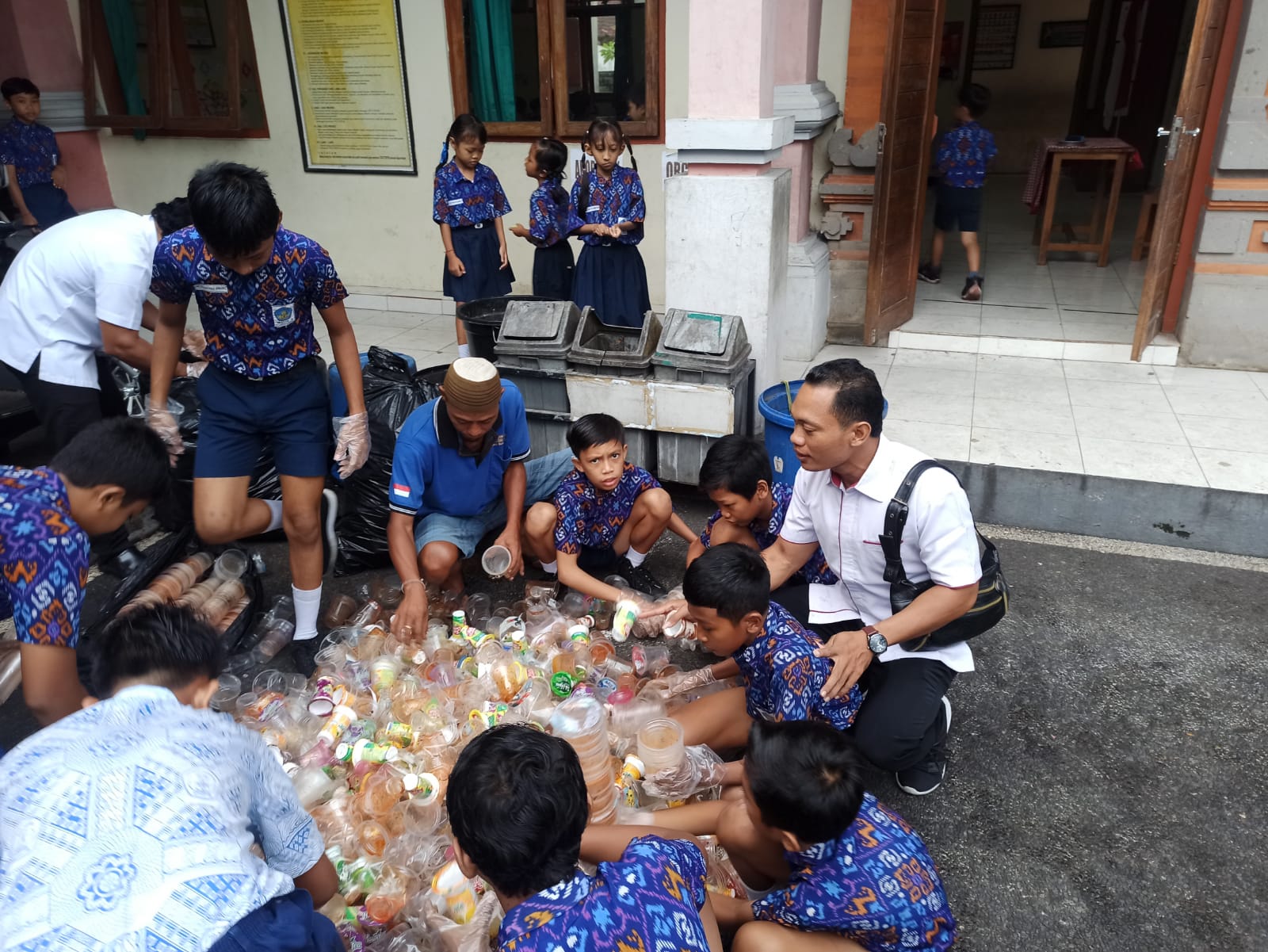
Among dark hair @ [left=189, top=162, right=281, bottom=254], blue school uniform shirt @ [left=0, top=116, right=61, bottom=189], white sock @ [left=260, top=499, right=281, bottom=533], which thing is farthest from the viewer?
blue school uniform shirt @ [left=0, top=116, right=61, bottom=189]

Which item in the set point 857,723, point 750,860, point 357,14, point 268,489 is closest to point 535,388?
point 268,489

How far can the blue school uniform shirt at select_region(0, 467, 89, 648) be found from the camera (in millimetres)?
2104

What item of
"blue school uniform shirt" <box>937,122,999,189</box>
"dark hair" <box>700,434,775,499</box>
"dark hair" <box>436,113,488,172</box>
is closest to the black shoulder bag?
"dark hair" <box>700,434,775,499</box>

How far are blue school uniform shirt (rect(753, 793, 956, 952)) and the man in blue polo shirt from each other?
6.01ft

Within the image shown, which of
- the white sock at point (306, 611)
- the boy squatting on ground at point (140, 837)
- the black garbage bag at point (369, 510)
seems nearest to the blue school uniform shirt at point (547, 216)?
the black garbage bag at point (369, 510)

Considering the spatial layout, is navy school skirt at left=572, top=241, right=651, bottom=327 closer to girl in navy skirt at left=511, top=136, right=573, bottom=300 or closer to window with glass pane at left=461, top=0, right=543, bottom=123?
girl in navy skirt at left=511, top=136, right=573, bottom=300

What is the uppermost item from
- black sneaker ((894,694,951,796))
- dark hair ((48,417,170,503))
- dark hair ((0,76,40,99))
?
dark hair ((0,76,40,99))

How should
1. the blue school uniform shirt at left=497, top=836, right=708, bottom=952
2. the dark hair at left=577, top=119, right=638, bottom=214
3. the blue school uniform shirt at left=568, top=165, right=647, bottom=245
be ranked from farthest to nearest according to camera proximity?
the blue school uniform shirt at left=568, top=165, right=647, bottom=245 → the dark hair at left=577, top=119, right=638, bottom=214 → the blue school uniform shirt at left=497, top=836, right=708, bottom=952

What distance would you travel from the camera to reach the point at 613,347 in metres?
4.82

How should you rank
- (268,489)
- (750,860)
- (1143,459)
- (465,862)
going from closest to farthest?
(465,862), (750,860), (268,489), (1143,459)

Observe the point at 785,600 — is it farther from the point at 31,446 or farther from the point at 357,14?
the point at 357,14

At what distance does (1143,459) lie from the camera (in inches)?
183

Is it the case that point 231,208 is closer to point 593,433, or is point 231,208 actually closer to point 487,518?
point 593,433

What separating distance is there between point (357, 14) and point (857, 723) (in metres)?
7.45
